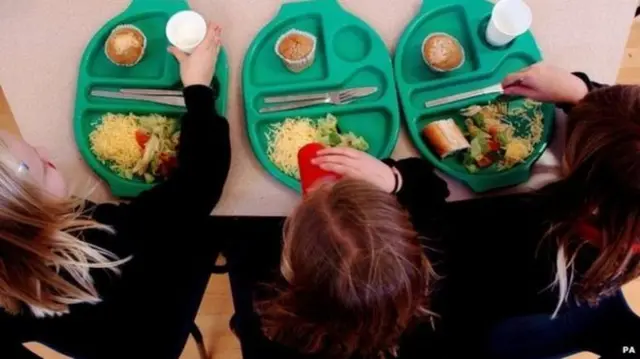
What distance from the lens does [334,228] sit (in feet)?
2.35

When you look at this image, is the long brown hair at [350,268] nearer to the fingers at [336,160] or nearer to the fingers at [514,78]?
the fingers at [336,160]

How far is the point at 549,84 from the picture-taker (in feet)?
3.22

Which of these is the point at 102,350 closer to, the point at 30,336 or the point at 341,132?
the point at 30,336

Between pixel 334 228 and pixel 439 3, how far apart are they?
519 millimetres

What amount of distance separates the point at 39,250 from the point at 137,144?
0.76ft

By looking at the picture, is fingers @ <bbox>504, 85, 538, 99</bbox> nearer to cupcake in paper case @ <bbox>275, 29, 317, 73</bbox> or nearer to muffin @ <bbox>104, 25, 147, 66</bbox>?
cupcake in paper case @ <bbox>275, 29, 317, 73</bbox>

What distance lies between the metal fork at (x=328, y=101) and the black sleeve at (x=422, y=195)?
12 centimetres

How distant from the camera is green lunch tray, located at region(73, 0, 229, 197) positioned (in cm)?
98

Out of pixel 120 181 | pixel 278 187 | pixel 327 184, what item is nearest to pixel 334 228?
pixel 327 184

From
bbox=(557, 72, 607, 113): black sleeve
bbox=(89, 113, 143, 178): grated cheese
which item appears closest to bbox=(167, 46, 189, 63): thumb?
bbox=(89, 113, 143, 178): grated cheese

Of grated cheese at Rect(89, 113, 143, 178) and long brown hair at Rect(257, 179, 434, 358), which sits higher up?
grated cheese at Rect(89, 113, 143, 178)

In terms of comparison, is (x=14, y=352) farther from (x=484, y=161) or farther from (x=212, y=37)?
(x=484, y=161)

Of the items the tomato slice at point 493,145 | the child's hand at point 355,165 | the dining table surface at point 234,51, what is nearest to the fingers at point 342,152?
the child's hand at point 355,165

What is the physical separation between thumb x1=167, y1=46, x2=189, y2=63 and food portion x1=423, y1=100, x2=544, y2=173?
1.31 feet
